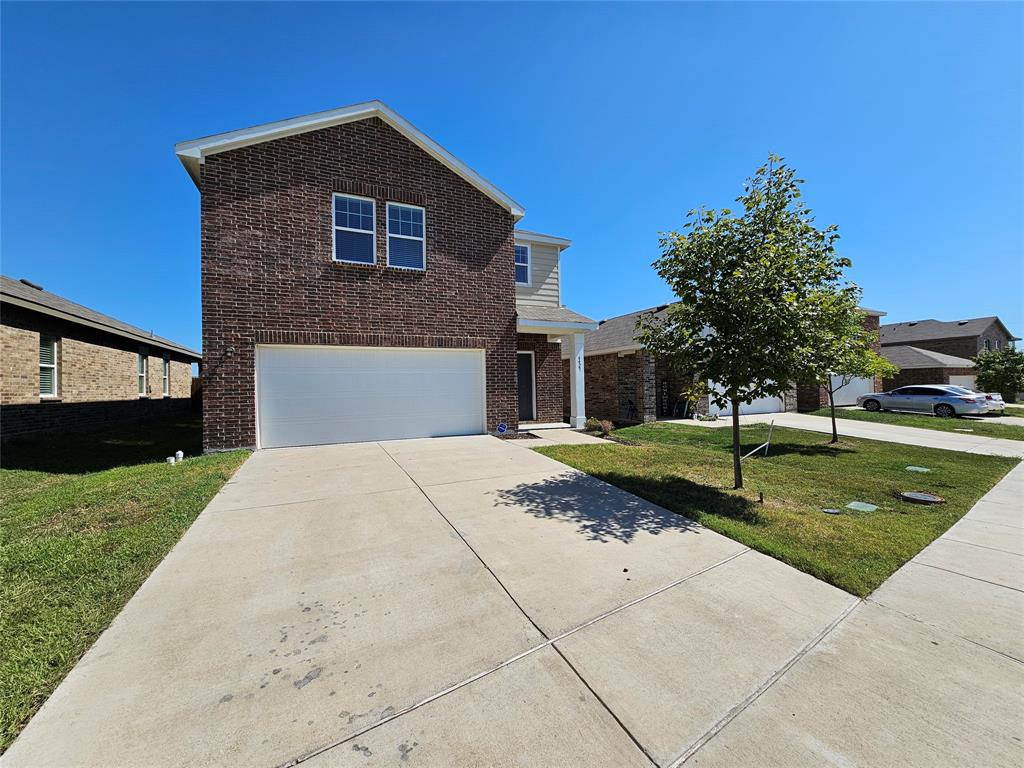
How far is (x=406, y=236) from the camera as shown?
33.1 ft

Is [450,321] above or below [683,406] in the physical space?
above

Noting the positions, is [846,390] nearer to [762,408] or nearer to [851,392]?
[851,392]

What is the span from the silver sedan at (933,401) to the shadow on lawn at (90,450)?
1071 inches

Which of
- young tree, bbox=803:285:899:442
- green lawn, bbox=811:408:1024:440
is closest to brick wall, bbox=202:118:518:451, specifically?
young tree, bbox=803:285:899:442

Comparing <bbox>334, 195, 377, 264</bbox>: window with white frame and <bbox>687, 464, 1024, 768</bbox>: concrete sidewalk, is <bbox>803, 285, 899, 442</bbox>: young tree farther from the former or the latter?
<bbox>334, 195, 377, 264</bbox>: window with white frame

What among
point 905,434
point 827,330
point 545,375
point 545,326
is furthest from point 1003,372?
point 827,330

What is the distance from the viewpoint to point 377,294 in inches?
380

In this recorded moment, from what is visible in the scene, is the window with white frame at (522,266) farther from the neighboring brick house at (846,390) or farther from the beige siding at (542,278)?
the neighboring brick house at (846,390)

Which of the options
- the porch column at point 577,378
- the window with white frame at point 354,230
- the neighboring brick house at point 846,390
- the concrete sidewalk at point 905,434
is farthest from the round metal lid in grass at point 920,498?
the neighboring brick house at point 846,390

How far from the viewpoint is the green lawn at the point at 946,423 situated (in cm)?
1292

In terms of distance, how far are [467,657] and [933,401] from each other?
24.6m

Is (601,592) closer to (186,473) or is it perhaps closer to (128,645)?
(128,645)

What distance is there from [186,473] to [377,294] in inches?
204

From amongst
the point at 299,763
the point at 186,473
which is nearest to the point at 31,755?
the point at 299,763
